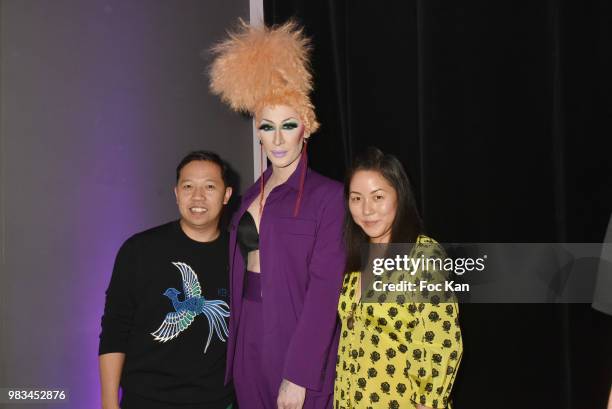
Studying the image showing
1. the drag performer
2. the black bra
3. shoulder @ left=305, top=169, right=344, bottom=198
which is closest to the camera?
the drag performer

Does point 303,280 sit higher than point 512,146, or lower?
lower

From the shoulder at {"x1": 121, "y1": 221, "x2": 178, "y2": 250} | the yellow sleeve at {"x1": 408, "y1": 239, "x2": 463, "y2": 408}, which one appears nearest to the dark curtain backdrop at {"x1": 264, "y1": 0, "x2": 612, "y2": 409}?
the yellow sleeve at {"x1": 408, "y1": 239, "x2": 463, "y2": 408}

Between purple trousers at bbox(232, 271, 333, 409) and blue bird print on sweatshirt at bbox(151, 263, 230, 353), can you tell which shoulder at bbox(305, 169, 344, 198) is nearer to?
purple trousers at bbox(232, 271, 333, 409)

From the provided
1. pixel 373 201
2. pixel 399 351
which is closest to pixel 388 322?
pixel 399 351

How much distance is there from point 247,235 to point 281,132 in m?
0.37

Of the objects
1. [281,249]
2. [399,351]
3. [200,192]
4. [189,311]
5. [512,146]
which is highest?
[512,146]

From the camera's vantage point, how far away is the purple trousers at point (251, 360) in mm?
1843

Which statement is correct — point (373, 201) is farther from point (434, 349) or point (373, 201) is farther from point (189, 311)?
point (189, 311)

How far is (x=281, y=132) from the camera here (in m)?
1.86

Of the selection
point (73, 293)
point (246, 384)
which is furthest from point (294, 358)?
point (73, 293)

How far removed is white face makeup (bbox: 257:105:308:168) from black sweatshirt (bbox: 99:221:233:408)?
1.46 feet

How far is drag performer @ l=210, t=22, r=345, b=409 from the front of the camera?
66.6 inches

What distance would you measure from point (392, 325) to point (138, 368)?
34.6 inches

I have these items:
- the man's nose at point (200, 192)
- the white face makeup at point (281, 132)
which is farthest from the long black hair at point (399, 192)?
the man's nose at point (200, 192)
